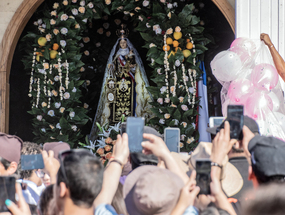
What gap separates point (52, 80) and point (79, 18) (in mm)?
894

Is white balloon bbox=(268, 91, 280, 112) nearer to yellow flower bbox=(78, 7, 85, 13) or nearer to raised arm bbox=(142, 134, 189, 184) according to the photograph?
raised arm bbox=(142, 134, 189, 184)

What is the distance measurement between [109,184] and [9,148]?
59 centimetres

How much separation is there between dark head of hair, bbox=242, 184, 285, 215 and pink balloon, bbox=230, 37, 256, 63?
2.10 m

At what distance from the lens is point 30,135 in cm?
457

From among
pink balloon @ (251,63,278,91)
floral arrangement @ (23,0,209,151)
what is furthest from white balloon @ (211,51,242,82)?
floral arrangement @ (23,0,209,151)

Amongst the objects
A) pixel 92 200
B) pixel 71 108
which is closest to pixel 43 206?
pixel 92 200

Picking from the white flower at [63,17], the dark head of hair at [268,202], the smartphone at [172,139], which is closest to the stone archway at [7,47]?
the white flower at [63,17]

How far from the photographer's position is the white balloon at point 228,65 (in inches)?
107

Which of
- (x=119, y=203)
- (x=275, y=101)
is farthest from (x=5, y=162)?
(x=275, y=101)

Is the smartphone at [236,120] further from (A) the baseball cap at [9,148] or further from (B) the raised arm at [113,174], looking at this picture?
(A) the baseball cap at [9,148]

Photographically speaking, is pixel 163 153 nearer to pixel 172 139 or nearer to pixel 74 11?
pixel 172 139

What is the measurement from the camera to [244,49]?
2.91 meters

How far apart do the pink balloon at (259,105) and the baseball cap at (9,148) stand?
1.77m

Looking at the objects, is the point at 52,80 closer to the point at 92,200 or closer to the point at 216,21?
the point at 216,21
